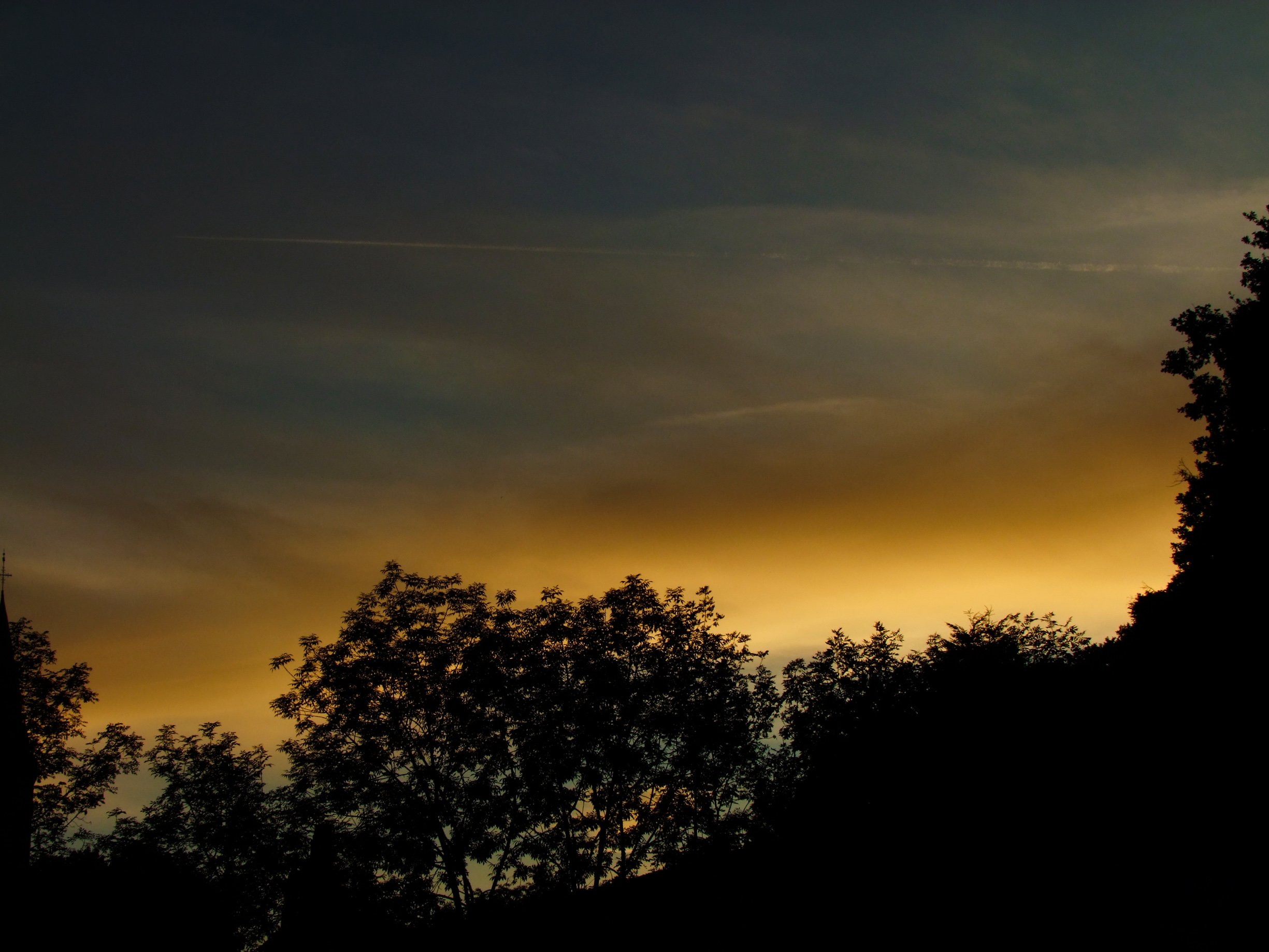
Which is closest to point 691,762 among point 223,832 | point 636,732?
point 636,732

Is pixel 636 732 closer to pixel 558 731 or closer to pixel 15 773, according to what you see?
pixel 558 731

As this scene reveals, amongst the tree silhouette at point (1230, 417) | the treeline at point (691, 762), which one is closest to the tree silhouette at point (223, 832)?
the treeline at point (691, 762)

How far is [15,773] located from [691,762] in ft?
107

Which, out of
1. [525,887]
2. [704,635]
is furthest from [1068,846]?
[525,887]

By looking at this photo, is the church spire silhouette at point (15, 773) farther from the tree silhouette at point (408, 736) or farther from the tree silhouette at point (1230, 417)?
the tree silhouette at point (1230, 417)

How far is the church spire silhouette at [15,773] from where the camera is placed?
42781mm

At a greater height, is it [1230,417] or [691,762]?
[1230,417]

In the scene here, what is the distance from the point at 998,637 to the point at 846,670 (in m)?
6.20

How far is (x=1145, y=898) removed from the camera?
22.5m

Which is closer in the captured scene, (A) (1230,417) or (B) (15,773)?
(A) (1230,417)

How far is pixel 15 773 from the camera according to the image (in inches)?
1698

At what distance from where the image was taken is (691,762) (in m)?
35.2

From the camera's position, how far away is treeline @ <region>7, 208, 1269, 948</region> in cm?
2825

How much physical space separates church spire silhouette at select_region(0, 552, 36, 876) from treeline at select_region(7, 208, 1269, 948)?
107 inches
